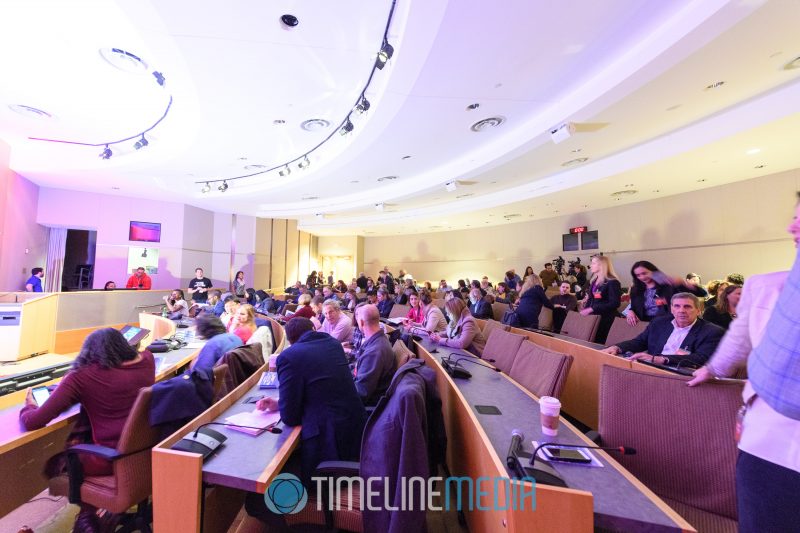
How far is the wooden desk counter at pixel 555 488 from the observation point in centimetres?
112

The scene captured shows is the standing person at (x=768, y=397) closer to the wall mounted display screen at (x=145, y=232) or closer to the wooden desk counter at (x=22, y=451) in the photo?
the wooden desk counter at (x=22, y=451)

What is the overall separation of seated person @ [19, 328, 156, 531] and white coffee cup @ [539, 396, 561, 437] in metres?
2.41

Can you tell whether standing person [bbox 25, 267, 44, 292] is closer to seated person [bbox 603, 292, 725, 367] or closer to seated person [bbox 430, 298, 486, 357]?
seated person [bbox 430, 298, 486, 357]

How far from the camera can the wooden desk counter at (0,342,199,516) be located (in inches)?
77.7

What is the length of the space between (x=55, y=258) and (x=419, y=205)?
34.3 ft

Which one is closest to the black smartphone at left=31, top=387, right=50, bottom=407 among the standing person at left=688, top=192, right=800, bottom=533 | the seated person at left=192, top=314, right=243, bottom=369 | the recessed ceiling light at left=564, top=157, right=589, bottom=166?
the seated person at left=192, top=314, right=243, bottom=369

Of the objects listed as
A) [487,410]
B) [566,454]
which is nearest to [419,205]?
[487,410]

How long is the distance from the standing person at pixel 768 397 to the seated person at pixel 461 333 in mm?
2504

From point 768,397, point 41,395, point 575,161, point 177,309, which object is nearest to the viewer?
point 768,397

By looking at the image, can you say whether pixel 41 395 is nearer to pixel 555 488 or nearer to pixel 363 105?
pixel 555 488

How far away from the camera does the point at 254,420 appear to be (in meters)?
2.04

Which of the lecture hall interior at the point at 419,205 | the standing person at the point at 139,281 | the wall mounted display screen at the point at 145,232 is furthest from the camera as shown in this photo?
the wall mounted display screen at the point at 145,232

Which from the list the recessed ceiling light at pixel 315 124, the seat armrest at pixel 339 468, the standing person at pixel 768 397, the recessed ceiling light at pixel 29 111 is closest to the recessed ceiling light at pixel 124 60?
the recessed ceiling light at pixel 315 124

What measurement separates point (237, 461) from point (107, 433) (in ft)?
3.50
